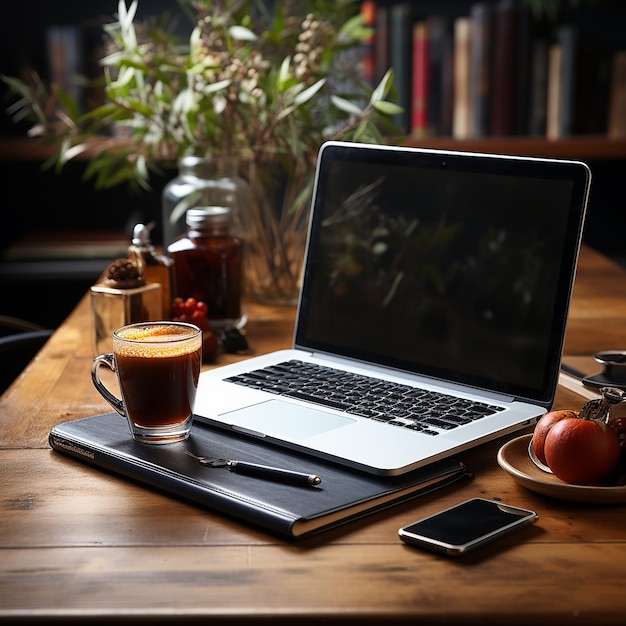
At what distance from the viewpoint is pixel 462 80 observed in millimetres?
2789

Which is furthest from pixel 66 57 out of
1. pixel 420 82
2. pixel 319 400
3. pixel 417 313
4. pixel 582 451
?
pixel 582 451

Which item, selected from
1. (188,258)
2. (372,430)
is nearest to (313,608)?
(372,430)

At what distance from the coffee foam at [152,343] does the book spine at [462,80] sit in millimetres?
1979

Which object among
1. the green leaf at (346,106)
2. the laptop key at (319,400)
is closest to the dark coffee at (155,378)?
the laptop key at (319,400)

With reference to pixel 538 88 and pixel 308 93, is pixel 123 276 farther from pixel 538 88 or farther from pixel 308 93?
pixel 538 88

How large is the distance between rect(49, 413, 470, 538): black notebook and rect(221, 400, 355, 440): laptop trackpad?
0.6 inches

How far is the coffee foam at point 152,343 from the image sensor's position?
0.94 m

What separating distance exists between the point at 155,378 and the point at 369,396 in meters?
0.24

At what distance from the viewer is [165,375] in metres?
0.94

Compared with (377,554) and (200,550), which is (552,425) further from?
(200,550)

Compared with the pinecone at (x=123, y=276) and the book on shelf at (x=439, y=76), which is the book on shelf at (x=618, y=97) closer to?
the book on shelf at (x=439, y=76)

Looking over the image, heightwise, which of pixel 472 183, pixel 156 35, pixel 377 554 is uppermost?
pixel 156 35

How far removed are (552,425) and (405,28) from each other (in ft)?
6.83

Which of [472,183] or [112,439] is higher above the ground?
[472,183]
